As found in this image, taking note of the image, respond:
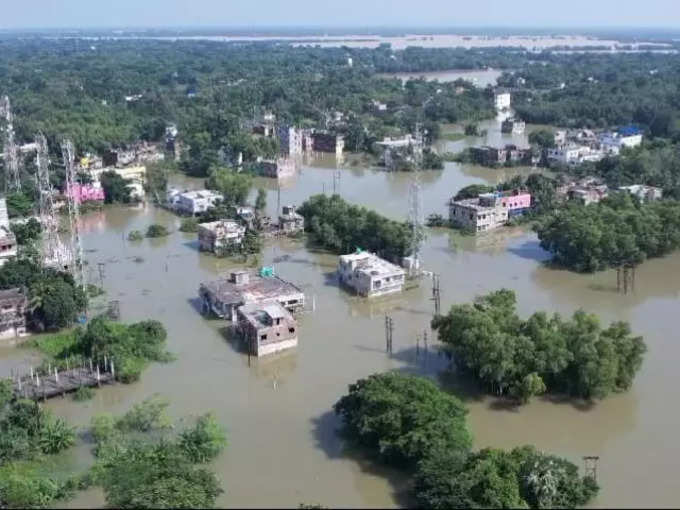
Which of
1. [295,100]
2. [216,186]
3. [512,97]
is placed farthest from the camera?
[512,97]

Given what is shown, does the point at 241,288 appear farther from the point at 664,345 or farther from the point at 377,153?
the point at 377,153

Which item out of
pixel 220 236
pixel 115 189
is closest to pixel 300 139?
pixel 115 189

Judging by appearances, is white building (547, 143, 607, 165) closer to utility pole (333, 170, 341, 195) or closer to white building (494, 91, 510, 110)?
utility pole (333, 170, 341, 195)

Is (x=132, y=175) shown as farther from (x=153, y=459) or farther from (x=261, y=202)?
(x=153, y=459)

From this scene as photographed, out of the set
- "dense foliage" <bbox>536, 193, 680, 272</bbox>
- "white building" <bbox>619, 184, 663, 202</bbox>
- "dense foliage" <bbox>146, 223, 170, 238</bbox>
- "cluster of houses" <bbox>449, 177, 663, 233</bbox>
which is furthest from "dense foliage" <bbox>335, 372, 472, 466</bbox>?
"white building" <bbox>619, 184, 663, 202</bbox>

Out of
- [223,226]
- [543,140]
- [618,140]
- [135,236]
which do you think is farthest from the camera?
[543,140]

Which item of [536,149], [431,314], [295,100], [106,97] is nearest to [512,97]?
[295,100]

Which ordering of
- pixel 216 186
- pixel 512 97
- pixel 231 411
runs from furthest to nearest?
pixel 512 97 → pixel 216 186 → pixel 231 411
